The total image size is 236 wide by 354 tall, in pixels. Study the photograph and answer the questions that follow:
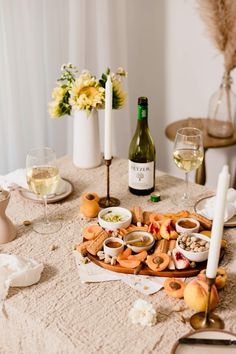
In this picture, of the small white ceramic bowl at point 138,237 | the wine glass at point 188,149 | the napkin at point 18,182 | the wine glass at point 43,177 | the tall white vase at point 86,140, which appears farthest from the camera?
the tall white vase at point 86,140

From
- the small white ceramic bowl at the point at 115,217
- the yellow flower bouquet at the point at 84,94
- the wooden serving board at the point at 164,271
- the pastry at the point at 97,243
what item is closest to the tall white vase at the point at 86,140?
the yellow flower bouquet at the point at 84,94

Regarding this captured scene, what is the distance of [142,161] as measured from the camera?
1.58 m

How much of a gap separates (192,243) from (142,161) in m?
0.42

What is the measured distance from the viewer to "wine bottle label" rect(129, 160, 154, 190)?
1540 mm

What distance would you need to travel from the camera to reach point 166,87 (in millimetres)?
2895

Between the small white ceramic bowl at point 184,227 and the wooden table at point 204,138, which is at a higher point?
the small white ceramic bowl at point 184,227

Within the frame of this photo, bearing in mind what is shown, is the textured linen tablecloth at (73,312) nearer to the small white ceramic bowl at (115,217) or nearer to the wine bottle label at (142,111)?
the small white ceramic bowl at (115,217)

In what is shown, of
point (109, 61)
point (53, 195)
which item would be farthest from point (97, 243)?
point (109, 61)

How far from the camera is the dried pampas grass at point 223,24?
2.30 metres

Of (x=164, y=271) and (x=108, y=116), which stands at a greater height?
(x=108, y=116)

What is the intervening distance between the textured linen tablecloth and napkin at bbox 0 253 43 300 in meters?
0.02

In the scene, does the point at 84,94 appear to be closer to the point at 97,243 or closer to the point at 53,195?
the point at 53,195

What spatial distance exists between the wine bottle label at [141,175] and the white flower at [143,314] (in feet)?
1.82

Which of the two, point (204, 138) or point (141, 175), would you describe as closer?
point (141, 175)
